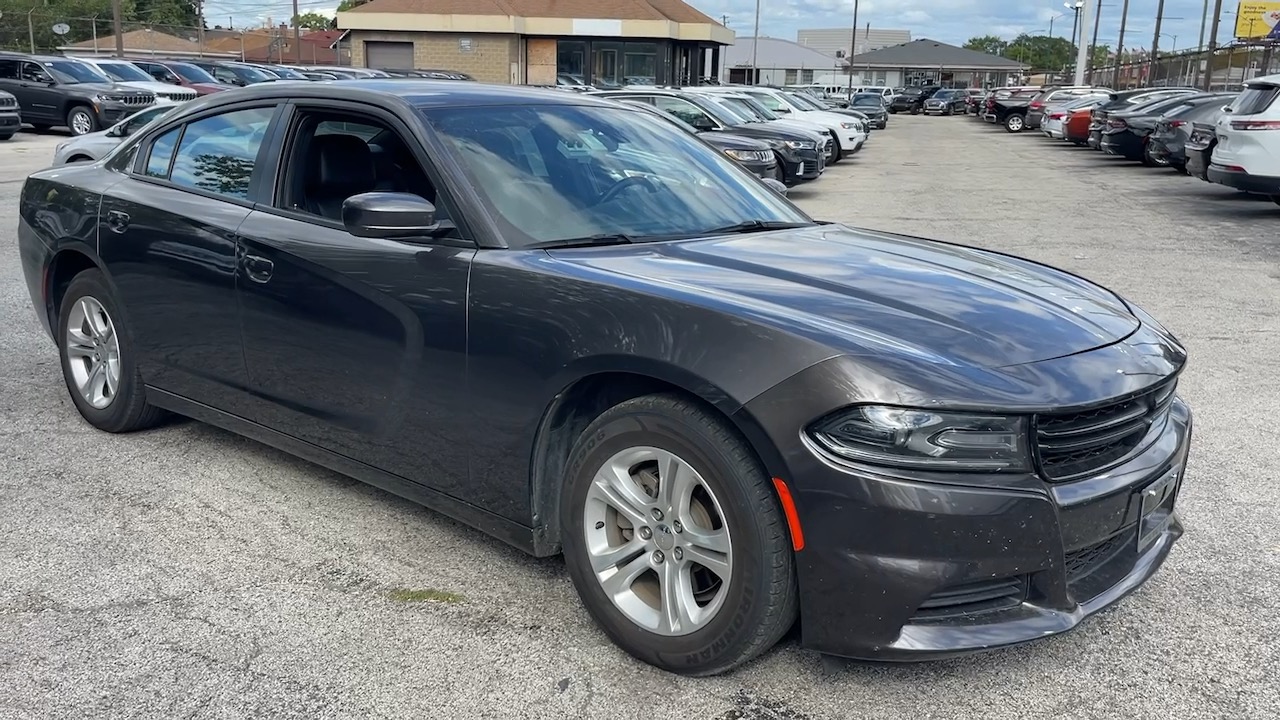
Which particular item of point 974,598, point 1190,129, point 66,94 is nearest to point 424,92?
point 974,598

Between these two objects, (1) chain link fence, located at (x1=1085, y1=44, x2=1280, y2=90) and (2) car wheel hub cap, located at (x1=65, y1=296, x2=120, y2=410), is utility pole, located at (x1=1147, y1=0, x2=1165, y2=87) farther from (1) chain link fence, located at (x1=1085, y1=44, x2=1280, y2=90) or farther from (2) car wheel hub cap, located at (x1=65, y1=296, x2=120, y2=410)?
(2) car wheel hub cap, located at (x1=65, y1=296, x2=120, y2=410)

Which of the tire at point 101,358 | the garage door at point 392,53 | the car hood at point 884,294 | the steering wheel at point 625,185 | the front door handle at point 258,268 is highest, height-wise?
the garage door at point 392,53

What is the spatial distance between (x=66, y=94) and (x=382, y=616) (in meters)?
25.2

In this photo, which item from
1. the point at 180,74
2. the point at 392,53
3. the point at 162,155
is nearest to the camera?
the point at 162,155

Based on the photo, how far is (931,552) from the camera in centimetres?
256

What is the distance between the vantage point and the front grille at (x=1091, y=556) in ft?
A: 9.03

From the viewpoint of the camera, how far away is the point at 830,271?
331cm

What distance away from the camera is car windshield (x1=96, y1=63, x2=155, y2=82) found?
1020 inches

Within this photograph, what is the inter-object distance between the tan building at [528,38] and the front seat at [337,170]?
4275cm

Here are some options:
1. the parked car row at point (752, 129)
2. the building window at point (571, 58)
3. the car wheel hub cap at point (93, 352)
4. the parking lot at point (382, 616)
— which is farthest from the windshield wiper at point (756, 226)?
the building window at point (571, 58)

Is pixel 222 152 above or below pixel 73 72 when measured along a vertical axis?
below

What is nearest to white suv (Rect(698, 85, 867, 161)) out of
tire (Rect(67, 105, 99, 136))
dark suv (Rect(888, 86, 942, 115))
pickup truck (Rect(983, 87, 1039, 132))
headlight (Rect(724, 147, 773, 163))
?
headlight (Rect(724, 147, 773, 163))

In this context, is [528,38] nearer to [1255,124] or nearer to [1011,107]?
[1011,107]

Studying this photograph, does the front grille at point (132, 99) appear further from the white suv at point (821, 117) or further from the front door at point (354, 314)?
the front door at point (354, 314)
